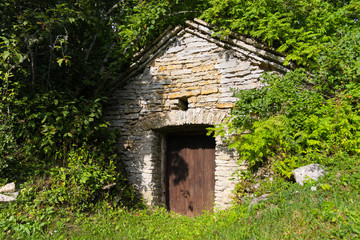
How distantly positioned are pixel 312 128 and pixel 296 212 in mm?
1618

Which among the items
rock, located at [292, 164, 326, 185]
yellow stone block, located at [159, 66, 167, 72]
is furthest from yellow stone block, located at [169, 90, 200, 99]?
rock, located at [292, 164, 326, 185]

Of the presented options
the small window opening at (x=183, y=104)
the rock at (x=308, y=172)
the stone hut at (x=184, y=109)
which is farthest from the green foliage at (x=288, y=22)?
the rock at (x=308, y=172)

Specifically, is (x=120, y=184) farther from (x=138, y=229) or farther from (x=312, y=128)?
(x=312, y=128)

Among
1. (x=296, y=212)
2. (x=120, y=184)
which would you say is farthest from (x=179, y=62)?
(x=296, y=212)

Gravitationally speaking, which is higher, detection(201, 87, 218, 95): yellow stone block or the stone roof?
the stone roof

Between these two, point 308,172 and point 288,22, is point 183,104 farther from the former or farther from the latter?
point 308,172

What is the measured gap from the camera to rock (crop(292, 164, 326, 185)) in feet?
12.1

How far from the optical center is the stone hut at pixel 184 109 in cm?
504

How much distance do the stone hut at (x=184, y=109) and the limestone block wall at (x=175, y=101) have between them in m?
0.02

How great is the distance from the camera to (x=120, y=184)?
5258 mm

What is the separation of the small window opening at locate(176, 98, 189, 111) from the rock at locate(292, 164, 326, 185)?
2628mm

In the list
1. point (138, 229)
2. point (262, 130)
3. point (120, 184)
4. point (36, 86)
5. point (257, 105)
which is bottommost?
point (138, 229)

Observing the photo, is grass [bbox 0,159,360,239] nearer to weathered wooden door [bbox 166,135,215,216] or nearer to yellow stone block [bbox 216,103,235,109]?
weathered wooden door [bbox 166,135,215,216]

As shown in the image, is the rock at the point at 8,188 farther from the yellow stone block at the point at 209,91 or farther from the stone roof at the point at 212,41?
the yellow stone block at the point at 209,91
